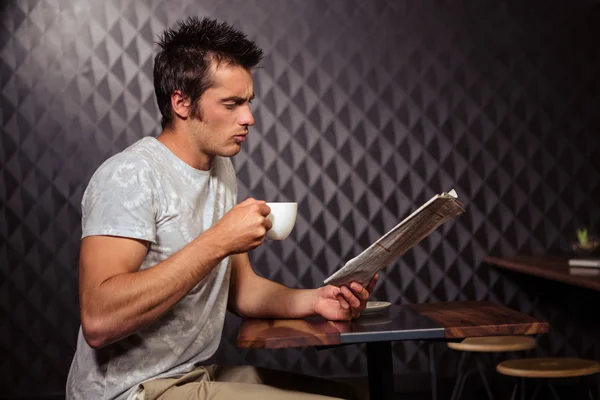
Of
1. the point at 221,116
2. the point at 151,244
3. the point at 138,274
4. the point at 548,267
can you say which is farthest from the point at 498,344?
the point at 138,274

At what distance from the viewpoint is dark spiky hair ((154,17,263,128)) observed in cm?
202

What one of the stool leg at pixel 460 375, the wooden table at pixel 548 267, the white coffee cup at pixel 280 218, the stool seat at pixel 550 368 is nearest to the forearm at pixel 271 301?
the white coffee cup at pixel 280 218

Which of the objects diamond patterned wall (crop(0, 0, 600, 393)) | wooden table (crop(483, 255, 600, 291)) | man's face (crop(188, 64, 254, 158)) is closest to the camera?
man's face (crop(188, 64, 254, 158))

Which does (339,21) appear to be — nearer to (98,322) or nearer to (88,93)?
(88,93)

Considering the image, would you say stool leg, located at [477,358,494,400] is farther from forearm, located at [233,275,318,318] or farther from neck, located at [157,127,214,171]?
neck, located at [157,127,214,171]

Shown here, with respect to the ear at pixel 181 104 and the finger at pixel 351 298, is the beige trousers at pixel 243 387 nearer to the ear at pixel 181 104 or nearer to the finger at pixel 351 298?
the finger at pixel 351 298

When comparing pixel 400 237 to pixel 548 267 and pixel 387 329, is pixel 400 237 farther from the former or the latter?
pixel 548 267

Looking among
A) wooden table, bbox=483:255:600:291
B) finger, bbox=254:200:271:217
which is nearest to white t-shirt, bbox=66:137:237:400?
finger, bbox=254:200:271:217

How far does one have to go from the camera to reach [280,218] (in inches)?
72.0

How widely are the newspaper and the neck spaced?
0.45 meters

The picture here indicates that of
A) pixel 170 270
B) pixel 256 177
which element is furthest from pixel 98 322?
pixel 256 177

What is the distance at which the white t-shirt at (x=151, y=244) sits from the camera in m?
1.75

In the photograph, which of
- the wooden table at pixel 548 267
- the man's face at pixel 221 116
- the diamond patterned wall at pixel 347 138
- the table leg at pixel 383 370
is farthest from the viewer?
the diamond patterned wall at pixel 347 138

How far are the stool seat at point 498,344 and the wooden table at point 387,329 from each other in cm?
139
